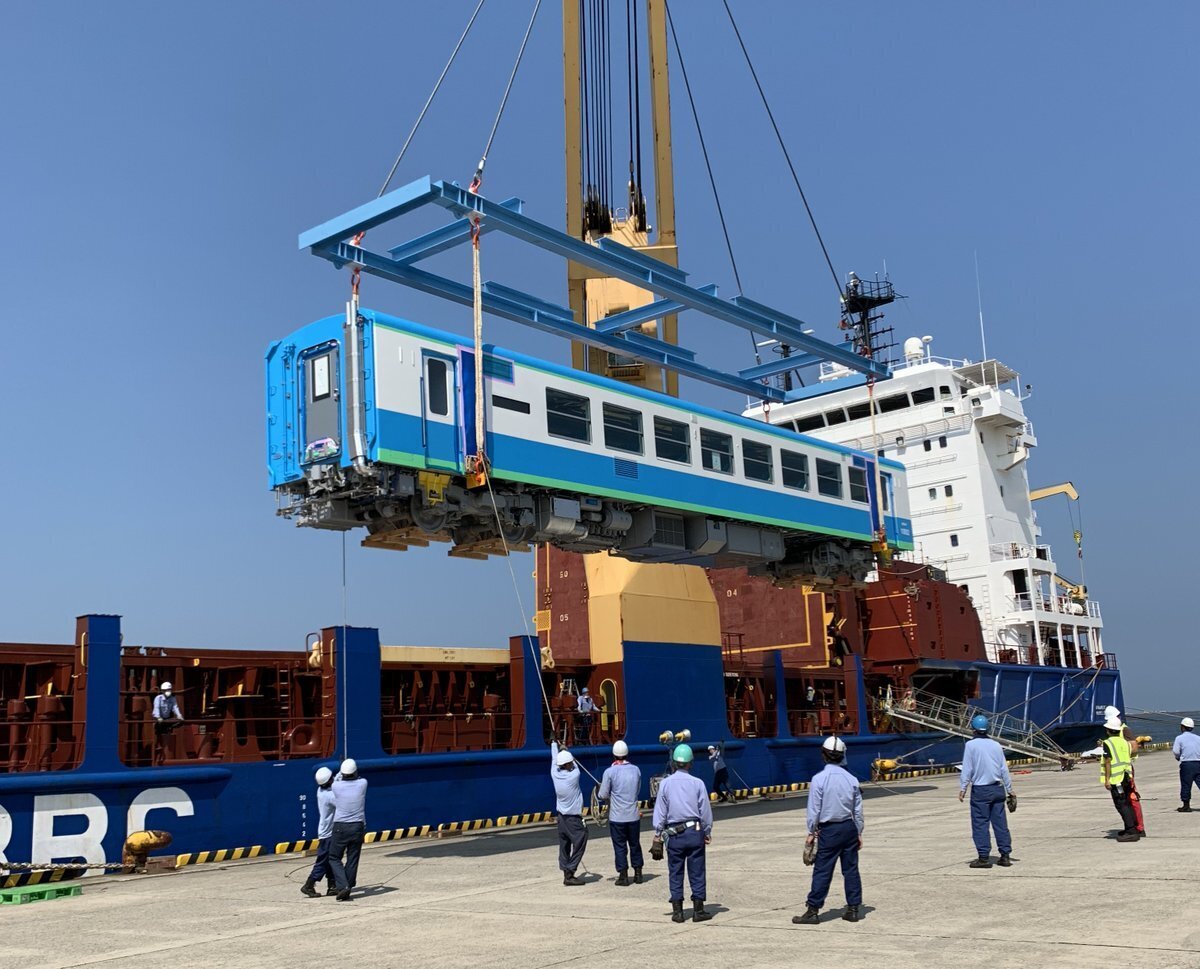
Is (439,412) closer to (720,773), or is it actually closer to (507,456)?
(507,456)

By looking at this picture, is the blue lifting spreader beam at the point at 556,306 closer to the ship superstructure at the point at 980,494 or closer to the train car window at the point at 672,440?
the train car window at the point at 672,440

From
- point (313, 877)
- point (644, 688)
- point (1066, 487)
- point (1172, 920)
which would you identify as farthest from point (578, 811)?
point (1066, 487)

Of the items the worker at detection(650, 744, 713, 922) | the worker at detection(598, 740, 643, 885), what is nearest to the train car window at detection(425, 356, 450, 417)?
the worker at detection(598, 740, 643, 885)

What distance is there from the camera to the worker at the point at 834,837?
29.9ft

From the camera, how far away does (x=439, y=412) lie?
1551cm

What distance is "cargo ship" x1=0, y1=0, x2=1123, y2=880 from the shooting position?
15555 millimetres

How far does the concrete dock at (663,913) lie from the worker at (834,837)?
0.59ft

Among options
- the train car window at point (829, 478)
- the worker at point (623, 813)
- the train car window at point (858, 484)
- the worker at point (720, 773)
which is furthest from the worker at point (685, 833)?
the worker at point (720, 773)

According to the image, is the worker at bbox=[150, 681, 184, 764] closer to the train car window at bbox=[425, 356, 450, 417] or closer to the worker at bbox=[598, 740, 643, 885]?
the train car window at bbox=[425, 356, 450, 417]

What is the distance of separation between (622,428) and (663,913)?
9122mm

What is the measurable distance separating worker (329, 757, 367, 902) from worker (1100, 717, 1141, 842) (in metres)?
8.04

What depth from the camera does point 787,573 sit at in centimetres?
2292

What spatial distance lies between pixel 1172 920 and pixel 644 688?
15300mm

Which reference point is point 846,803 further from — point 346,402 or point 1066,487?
point 1066,487
